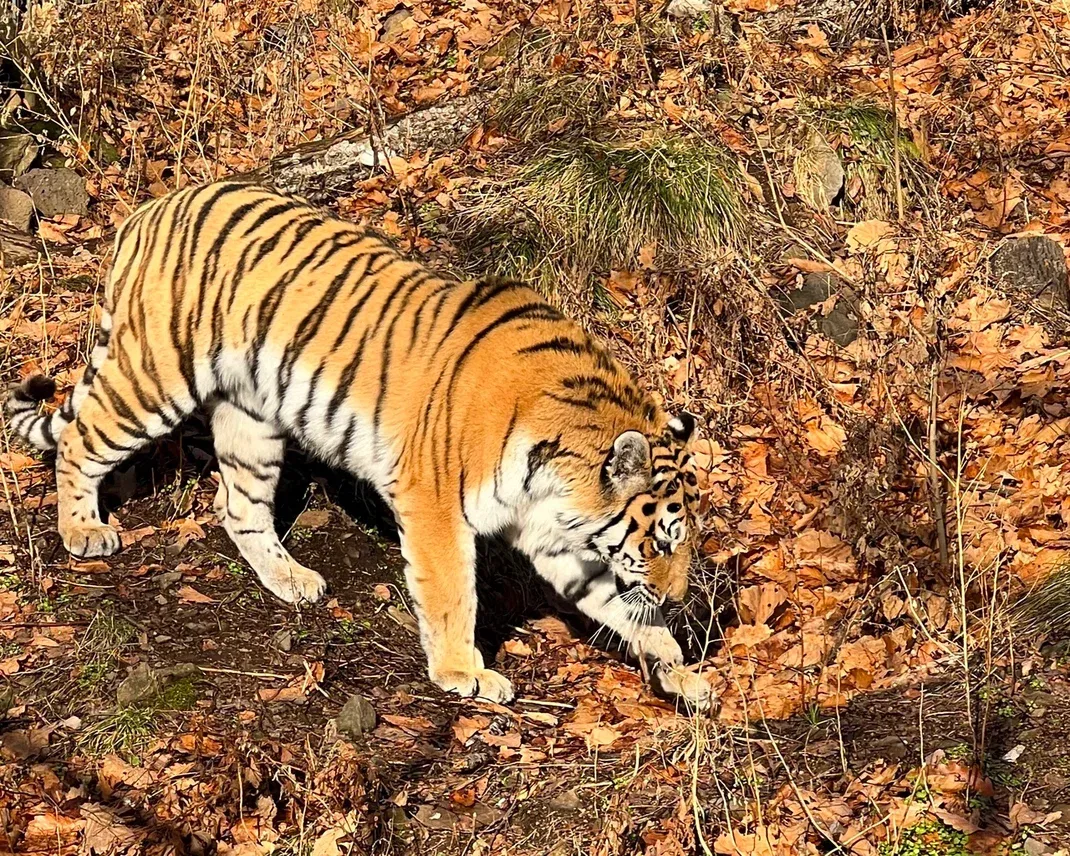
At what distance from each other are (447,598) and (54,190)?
4.65 meters

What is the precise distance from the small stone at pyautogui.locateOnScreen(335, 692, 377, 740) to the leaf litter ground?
4 centimetres

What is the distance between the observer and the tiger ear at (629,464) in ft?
15.1

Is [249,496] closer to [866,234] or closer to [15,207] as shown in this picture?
[15,207]

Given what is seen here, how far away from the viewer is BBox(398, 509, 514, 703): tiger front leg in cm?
484

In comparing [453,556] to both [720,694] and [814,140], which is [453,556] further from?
[814,140]

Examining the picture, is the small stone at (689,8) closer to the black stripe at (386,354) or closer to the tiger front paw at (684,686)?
the black stripe at (386,354)

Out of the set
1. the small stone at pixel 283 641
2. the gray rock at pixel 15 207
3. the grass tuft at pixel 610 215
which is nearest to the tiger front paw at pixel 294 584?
the small stone at pixel 283 641

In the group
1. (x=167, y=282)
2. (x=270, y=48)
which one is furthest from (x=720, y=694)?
(x=270, y=48)

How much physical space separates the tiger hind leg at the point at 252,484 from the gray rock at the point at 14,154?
322 centimetres

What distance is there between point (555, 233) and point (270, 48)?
11.0 feet

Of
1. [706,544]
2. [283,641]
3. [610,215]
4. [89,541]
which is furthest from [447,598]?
[610,215]

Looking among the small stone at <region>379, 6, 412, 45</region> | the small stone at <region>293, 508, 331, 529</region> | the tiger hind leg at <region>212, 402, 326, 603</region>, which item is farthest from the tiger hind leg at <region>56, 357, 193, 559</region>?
Answer: the small stone at <region>379, 6, 412, 45</region>

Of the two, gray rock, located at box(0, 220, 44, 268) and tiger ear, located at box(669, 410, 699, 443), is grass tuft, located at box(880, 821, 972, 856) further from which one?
gray rock, located at box(0, 220, 44, 268)

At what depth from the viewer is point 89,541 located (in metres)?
5.45
